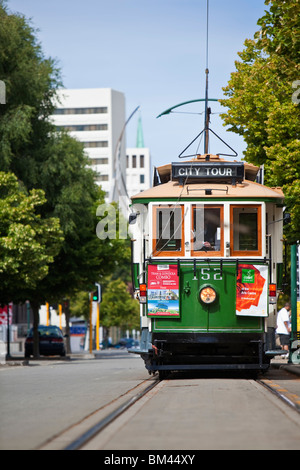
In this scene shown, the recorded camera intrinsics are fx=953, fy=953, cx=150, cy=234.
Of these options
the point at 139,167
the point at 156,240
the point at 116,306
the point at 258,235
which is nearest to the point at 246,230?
the point at 258,235

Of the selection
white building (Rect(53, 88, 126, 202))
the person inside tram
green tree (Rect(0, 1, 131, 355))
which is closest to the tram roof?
the person inside tram

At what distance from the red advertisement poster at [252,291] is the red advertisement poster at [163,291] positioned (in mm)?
1103

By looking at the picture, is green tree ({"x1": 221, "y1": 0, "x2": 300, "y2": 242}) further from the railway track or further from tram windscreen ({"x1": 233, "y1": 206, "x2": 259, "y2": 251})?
the railway track

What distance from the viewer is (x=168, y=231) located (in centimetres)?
1709

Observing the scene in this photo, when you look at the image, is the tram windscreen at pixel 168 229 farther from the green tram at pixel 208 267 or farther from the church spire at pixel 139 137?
the church spire at pixel 139 137

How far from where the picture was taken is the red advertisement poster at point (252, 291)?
16625 mm

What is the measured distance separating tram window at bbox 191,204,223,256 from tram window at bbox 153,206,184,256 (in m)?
0.25

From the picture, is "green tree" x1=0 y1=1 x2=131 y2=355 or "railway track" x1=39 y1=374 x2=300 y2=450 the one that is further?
"green tree" x1=0 y1=1 x2=131 y2=355

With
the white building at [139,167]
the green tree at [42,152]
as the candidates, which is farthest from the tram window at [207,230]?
the white building at [139,167]

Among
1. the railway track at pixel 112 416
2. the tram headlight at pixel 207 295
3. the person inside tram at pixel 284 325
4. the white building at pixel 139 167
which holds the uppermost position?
the white building at pixel 139 167

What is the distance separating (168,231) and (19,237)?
15.3 metres

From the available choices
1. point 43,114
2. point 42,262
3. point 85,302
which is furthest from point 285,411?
point 85,302

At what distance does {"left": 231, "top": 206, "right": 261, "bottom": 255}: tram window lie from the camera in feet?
55.7

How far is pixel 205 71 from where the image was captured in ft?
88.0
